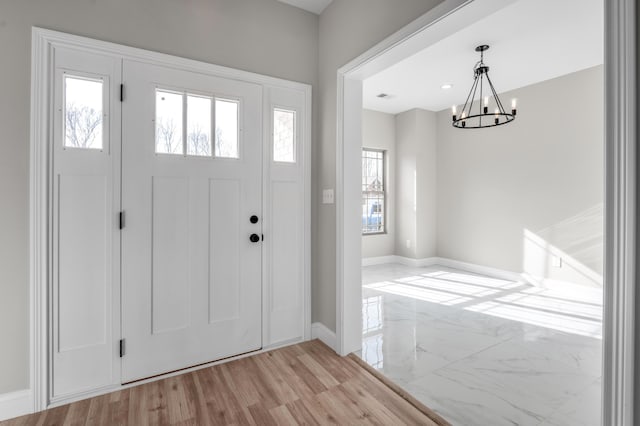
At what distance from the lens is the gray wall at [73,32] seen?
5.92 feet

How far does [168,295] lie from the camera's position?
2238 millimetres

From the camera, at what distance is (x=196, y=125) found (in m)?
2.32

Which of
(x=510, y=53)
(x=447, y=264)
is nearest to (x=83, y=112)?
(x=510, y=53)

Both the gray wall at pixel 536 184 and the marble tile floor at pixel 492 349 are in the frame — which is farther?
the gray wall at pixel 536 184

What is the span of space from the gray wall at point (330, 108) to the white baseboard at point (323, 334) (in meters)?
0.04

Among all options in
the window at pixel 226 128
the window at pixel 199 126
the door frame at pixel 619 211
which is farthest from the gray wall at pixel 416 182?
the door frame at pixel 619 211

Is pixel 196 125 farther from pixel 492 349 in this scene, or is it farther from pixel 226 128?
pixel 492 349

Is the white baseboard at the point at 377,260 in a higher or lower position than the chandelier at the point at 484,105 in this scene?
lower

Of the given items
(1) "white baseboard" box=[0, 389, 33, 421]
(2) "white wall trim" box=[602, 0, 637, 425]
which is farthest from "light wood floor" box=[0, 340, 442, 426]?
(2) "white wall trim" box=[602, 0, 637, 425]

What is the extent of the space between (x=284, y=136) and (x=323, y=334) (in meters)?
1.74

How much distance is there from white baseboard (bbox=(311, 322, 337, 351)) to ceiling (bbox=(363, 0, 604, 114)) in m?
2.82

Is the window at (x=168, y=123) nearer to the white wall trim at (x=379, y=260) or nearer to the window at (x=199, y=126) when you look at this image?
the window at (x=199, y=126)

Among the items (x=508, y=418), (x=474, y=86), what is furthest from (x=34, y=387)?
(x=474, y=86)

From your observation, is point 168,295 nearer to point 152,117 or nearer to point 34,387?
point 34,387
